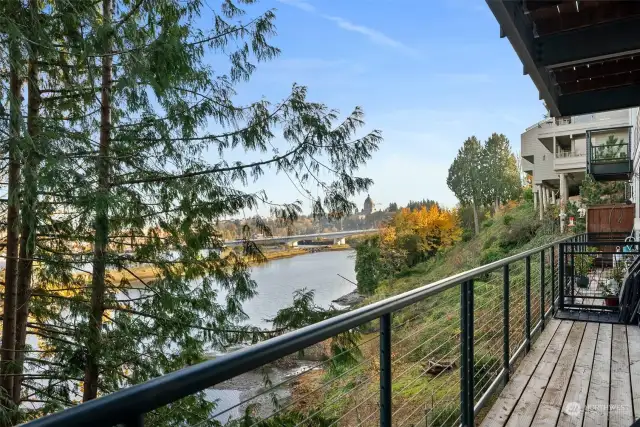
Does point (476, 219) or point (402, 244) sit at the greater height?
point (476, 219)

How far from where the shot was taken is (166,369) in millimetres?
5496

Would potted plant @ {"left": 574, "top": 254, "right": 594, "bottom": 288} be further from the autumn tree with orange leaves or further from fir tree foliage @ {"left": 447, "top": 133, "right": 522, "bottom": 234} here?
fir tree foliage @ {"left": 447, "top": 133, "right": 522, "bottom": 234}

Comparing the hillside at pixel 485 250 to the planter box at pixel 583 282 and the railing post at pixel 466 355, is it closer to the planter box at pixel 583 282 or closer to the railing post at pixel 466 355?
the planter box at pixel 583 282

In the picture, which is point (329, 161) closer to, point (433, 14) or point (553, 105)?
point (553, 105)

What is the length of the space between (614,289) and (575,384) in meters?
2.99

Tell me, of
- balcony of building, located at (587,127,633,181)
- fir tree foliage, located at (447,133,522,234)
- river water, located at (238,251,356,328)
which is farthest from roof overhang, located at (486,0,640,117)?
fir tree foliage, located at (447,133,522,234)

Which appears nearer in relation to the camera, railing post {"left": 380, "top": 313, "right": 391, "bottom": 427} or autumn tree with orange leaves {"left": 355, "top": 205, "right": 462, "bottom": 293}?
railing post {"left": 380, "top": 313, "right": 391, "bottom": 427}

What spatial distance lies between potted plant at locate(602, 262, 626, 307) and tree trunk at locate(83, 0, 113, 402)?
5.45 meters

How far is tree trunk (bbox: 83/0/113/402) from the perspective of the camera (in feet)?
13.7

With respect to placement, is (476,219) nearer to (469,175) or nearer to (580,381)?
(469,175)

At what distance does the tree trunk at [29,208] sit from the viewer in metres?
3.59

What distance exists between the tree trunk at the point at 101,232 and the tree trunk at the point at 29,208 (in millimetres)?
523

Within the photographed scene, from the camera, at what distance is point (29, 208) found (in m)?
3.69

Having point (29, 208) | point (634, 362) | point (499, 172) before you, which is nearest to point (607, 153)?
point (634, 362)
